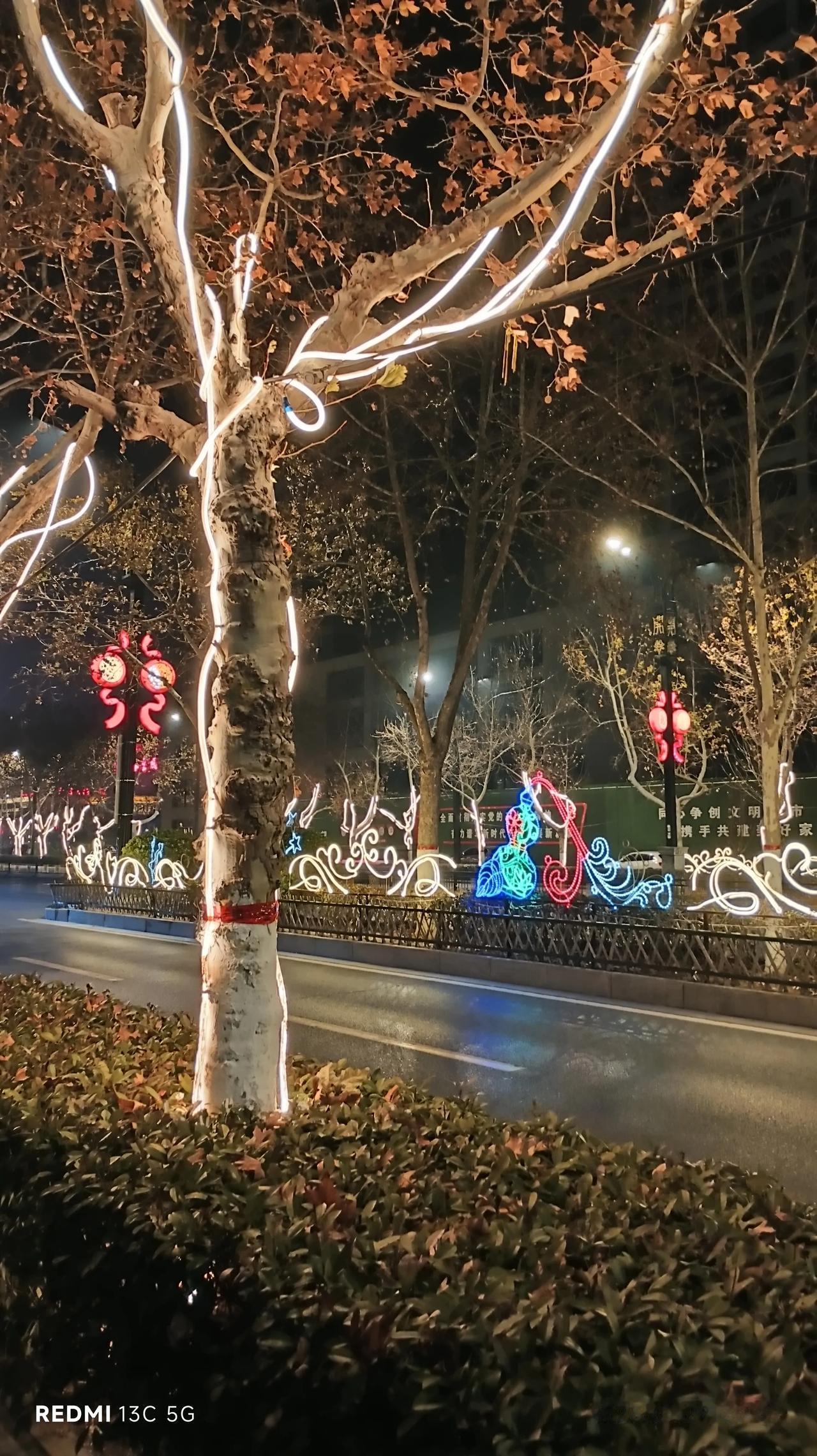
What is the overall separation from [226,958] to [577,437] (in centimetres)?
1354

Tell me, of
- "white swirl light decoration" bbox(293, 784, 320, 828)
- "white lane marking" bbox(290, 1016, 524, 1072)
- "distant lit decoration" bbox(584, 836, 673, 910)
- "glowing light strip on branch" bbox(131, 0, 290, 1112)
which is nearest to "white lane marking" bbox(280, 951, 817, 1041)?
"white lane marking" bbox(290, 1016, 524, 1072)

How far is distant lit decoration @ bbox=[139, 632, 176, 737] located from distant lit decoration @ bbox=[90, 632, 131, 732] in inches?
15.5

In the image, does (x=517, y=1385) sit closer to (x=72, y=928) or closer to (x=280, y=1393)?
(x=280, y=1393)

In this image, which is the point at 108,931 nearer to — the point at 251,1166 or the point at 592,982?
the point at 592,982

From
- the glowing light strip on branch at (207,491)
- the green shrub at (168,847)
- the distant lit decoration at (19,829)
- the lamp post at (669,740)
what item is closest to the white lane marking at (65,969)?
the green shrub at (168,847)

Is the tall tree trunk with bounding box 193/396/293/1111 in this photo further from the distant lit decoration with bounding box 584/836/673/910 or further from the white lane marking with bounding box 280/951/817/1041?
the distant lit decoration with bounding box 584/836/673/910

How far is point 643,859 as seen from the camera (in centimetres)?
3008

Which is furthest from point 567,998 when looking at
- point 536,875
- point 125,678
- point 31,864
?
point 31,864

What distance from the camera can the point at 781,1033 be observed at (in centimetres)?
941

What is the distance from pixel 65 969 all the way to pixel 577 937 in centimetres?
722

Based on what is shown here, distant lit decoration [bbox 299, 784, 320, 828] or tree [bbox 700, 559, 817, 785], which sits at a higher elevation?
tree [bbox 700, 559, 817, 785]

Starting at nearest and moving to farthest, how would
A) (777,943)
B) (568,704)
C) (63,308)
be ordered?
(63,308)
(777,943)
(568,704)

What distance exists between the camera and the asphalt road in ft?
21.5

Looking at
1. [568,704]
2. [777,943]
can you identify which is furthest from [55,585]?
[568,704]
